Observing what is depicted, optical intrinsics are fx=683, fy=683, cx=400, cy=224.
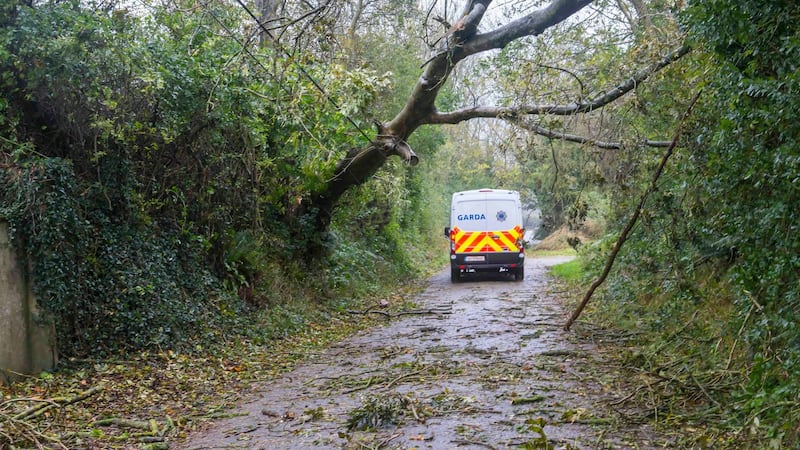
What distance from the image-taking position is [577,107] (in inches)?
427

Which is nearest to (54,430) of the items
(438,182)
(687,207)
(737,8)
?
(737,8)

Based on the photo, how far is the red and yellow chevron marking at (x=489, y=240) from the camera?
19375mm

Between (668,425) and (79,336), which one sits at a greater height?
(79,336)

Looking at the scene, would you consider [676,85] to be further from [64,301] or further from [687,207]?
[64,301]

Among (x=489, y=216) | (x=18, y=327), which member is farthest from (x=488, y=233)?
(x=18, y=327)

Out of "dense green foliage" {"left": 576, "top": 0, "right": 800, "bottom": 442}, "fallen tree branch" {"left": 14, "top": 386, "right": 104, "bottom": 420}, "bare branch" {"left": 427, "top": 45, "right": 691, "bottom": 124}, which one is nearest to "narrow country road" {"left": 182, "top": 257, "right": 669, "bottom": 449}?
"dense green foliage" {"left": 576, "top": 0, "right": 800, "bottom": 442}

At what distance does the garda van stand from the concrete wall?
13265mm

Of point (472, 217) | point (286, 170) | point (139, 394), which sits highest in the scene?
point (286, 170)

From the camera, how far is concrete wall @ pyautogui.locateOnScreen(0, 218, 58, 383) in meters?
7.19

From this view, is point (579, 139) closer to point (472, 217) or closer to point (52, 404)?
point (472, 217)

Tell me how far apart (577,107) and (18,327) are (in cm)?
831

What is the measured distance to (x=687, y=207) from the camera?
910cm

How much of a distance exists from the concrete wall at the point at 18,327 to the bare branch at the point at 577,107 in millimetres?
7384

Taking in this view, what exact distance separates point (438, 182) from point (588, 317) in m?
27.9
